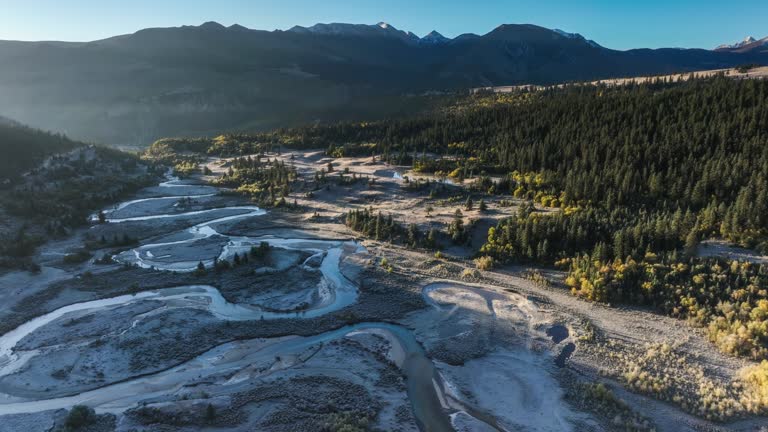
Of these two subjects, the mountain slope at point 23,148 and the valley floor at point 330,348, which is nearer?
the valley floor at point 330,348

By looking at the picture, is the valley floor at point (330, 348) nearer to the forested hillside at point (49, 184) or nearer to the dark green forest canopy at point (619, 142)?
the forested hillside at point (49, 184)

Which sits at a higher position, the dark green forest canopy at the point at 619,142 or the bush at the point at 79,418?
the dark green forest canopy at the point at 619,142

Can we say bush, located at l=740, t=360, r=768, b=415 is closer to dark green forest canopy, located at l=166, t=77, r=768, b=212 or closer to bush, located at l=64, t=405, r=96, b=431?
dark green forest canopy, located at l=166, t=77, r=768, b=212

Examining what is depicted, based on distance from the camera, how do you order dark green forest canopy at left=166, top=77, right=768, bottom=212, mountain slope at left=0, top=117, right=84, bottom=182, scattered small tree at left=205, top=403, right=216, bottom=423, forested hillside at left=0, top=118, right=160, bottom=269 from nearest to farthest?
scattered small tree at left=205, top=403, right=216, bottom=423 → forested hillside at left=0, top=118, right=160, bottom=269 → dark green forest canopy at left=166, top=77, right=768, bottom=212 → mountain slope at left=0, top=117, right=84, bottom=182

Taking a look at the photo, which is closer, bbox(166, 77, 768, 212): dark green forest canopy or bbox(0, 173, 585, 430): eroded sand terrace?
bbox(0, 173, 585, 430): eroded sand terrace

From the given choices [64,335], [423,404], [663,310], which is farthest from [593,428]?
[64,335]

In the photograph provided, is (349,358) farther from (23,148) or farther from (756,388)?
(23,148)

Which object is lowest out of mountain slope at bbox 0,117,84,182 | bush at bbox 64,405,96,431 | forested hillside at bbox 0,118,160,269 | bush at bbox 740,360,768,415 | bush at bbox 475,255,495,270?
bush at bbox 740,360,768,415

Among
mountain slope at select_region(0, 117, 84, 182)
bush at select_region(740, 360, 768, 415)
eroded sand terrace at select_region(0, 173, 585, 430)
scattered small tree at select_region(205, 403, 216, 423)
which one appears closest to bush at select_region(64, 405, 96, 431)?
eroded sand terrace at select_region(0, 173, 585, 430)

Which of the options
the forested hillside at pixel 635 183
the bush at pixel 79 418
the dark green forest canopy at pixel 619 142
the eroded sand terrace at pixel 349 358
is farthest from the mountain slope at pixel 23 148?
the bush at pixel 79 418
